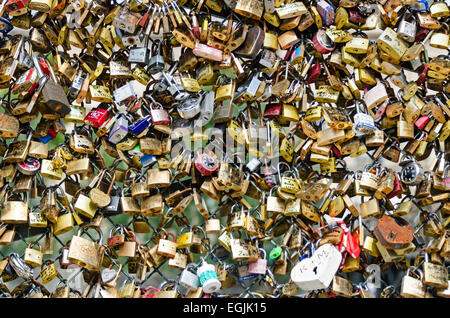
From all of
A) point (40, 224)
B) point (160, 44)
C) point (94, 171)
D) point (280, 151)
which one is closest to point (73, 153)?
point (94, 171)

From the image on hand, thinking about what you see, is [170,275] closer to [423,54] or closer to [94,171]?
[94,171]

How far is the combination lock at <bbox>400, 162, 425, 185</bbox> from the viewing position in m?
2.54

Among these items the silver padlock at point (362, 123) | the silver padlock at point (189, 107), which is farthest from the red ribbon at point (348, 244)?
the silver padlock at point (189, 107)

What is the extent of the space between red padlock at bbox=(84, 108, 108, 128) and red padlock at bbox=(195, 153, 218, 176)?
401 millimetres

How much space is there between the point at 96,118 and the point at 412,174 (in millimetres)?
1281

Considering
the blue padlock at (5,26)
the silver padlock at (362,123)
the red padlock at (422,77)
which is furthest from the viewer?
the red padlock at (422,77)

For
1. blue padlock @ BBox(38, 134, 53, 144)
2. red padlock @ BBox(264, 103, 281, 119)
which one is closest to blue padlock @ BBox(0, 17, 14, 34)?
blue padlock @ BBox(38, 134, 53, 144)

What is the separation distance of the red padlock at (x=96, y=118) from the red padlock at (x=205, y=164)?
1.31 ft

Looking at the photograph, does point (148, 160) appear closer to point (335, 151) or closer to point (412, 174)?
point (335, 151)

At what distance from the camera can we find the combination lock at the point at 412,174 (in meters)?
2.54

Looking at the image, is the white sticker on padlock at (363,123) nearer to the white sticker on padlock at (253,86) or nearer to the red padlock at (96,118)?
the white sticker on padlock at (253,86)

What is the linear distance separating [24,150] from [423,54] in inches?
65.5

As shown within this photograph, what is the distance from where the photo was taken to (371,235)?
2629mm
